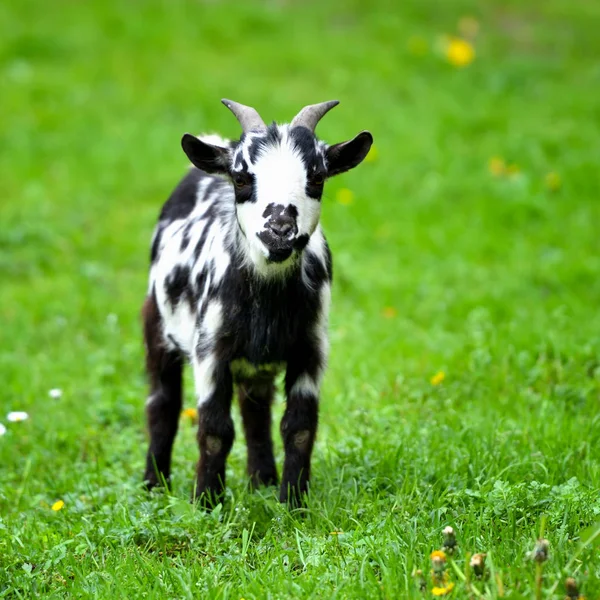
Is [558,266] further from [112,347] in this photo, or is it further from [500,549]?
[500,549]

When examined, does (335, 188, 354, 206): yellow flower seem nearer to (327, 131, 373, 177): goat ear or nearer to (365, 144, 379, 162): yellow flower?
(365, 144, 379, 162): yellow flower

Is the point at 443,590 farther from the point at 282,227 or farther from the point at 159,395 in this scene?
the point at 159,395

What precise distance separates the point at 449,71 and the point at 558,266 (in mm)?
6322

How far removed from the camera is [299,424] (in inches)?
209

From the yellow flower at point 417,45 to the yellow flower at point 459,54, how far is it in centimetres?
37

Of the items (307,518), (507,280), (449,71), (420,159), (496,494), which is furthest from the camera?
(449,71)

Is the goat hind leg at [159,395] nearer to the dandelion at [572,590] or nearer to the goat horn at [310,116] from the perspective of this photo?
the goat horn at [310,116]

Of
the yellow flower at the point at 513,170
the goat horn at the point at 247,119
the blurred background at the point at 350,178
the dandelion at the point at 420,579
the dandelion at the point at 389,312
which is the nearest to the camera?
the dandelion at the point at 420,579

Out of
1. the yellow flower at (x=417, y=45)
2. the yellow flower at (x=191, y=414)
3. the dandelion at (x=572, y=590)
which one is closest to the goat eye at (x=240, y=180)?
the dandelion at (x=572, y=590)

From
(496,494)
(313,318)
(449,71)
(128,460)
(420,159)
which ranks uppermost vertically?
(449,71)

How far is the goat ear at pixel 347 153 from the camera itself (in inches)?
205

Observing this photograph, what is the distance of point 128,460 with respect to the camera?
6.60 m

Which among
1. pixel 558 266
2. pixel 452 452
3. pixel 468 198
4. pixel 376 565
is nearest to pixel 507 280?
pixel 558 266

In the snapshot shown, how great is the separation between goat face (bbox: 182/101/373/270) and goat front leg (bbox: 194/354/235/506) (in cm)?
65
